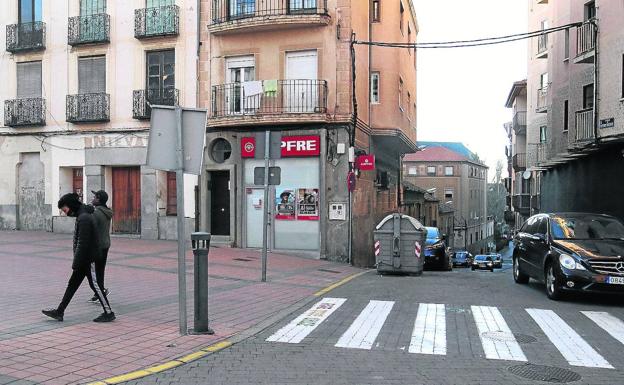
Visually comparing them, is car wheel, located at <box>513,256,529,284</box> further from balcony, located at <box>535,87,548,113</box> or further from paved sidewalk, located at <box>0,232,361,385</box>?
balcony, located at <box>535,87,548,113</box>

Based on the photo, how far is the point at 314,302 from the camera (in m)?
9.42

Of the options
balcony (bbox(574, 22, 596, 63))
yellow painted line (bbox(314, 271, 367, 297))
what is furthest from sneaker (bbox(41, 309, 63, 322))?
balcony (bbox(574, 22, 596, 63))

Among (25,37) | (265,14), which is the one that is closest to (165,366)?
(265,14)

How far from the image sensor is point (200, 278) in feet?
21.8

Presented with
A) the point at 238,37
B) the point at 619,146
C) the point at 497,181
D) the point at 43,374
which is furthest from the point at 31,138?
the point at 497,181

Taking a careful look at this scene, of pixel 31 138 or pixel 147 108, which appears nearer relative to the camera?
pixel 147 108

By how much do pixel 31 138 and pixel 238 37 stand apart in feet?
32.6

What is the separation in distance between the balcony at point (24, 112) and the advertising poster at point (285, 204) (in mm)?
10486

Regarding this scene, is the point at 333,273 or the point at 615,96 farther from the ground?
the point at 615,96

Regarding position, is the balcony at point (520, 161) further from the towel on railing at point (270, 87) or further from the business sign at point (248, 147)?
the business sign at point (248, 147)

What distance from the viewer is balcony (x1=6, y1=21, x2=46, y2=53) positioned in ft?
72.0

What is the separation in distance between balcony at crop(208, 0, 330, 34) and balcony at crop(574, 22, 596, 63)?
960cm

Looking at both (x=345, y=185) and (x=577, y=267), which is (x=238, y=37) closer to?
(x=345, y=185)

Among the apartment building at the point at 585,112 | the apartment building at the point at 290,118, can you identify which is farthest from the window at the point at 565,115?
the apartment building at the point at 290,118
